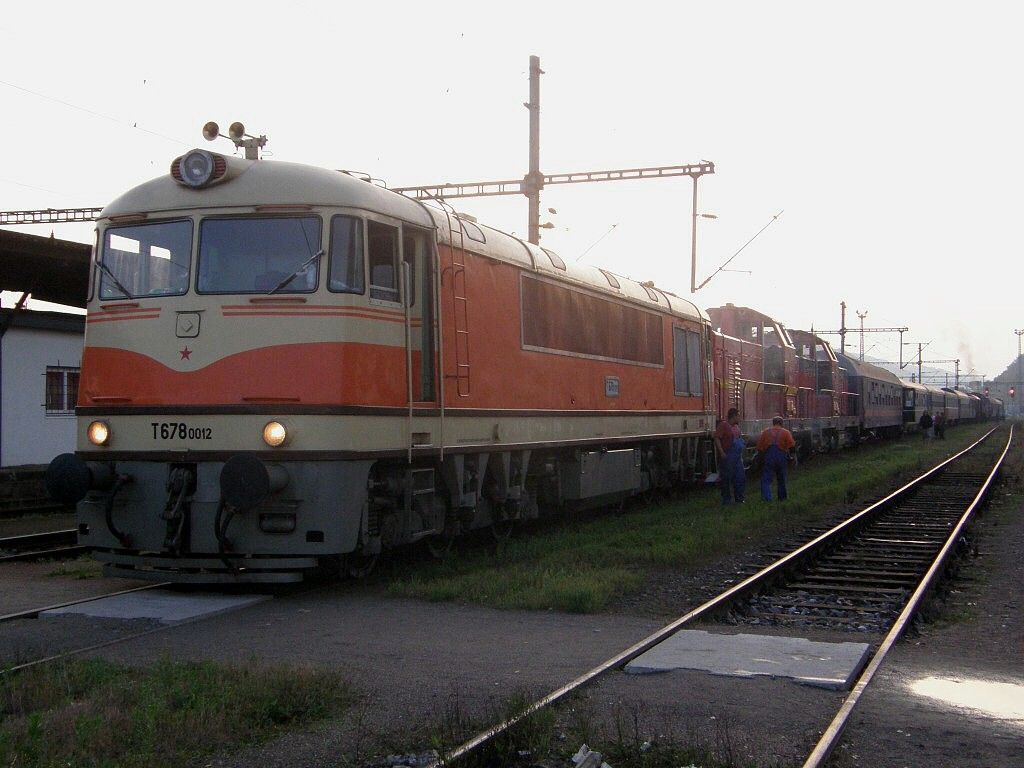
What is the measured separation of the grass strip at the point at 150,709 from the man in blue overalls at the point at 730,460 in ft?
39.3

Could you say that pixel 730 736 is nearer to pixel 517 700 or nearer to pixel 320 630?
pixel 517 700

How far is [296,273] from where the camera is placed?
29.5 feet

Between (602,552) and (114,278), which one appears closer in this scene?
(114,278)

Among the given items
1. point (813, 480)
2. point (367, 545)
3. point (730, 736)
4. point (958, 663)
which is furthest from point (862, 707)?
point (813, 480)

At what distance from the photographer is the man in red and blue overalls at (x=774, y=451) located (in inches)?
691

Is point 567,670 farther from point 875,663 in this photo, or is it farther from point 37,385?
point 37,385

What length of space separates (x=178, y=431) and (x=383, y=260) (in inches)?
90.6

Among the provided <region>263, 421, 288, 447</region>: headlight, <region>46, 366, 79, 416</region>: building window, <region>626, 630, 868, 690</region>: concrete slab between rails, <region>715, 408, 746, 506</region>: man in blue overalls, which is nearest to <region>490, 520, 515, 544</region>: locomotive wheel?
<region>263, 421, 288, 447</region>: headlight

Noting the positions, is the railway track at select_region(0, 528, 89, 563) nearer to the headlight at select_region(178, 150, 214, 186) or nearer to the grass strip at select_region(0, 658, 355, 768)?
the headlight at select_region(178, 150, 214, 186)

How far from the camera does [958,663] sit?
712 cm

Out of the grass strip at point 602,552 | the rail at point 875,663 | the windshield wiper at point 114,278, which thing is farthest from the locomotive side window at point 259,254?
the rail at point 875,663

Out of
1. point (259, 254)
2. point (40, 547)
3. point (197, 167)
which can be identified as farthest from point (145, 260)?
point (40, 547)

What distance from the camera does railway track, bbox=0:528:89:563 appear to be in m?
11.8

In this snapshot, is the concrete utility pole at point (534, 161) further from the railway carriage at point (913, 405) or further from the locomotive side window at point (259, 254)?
the railway carriage at point (913, 405)
